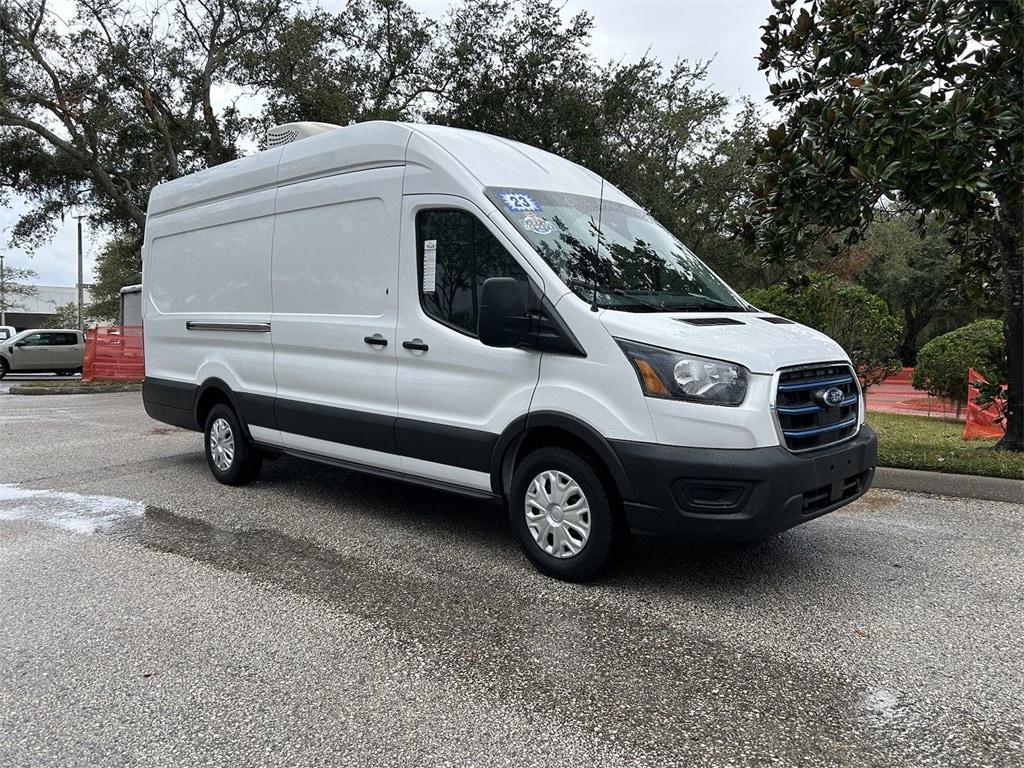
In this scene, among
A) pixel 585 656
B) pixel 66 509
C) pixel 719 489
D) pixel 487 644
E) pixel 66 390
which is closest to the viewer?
pixel 585 656

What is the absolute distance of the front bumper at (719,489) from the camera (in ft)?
12.8

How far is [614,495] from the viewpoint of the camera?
4.24 metres

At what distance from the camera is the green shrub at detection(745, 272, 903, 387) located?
11.5 meters

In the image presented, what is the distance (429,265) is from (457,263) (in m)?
0.25

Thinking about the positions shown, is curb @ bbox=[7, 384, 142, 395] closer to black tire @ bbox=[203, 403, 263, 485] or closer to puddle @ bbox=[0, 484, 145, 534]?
puddle @ bbox=[0, 484, 145, 534]

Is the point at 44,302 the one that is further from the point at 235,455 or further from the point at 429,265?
the point at 429,265

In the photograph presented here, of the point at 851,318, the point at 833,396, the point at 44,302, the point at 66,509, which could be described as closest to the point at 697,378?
the point at 833,396

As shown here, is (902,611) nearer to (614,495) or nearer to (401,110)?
(614,495)

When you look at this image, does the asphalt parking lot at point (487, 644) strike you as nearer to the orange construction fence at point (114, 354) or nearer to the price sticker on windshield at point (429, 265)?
the price sticker on windshield at point (429, 265)

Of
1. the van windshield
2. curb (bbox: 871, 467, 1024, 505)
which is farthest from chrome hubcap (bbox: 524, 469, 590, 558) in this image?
curb (bbox: 871, 467, 1024, 505)

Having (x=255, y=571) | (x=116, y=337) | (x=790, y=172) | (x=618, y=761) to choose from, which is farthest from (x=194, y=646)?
(x=116, y=337)

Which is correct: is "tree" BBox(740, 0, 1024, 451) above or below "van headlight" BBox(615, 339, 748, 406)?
above

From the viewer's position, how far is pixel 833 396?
4324mm

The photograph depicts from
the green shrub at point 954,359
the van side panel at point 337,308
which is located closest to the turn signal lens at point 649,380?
the van side panel at point 337,308
